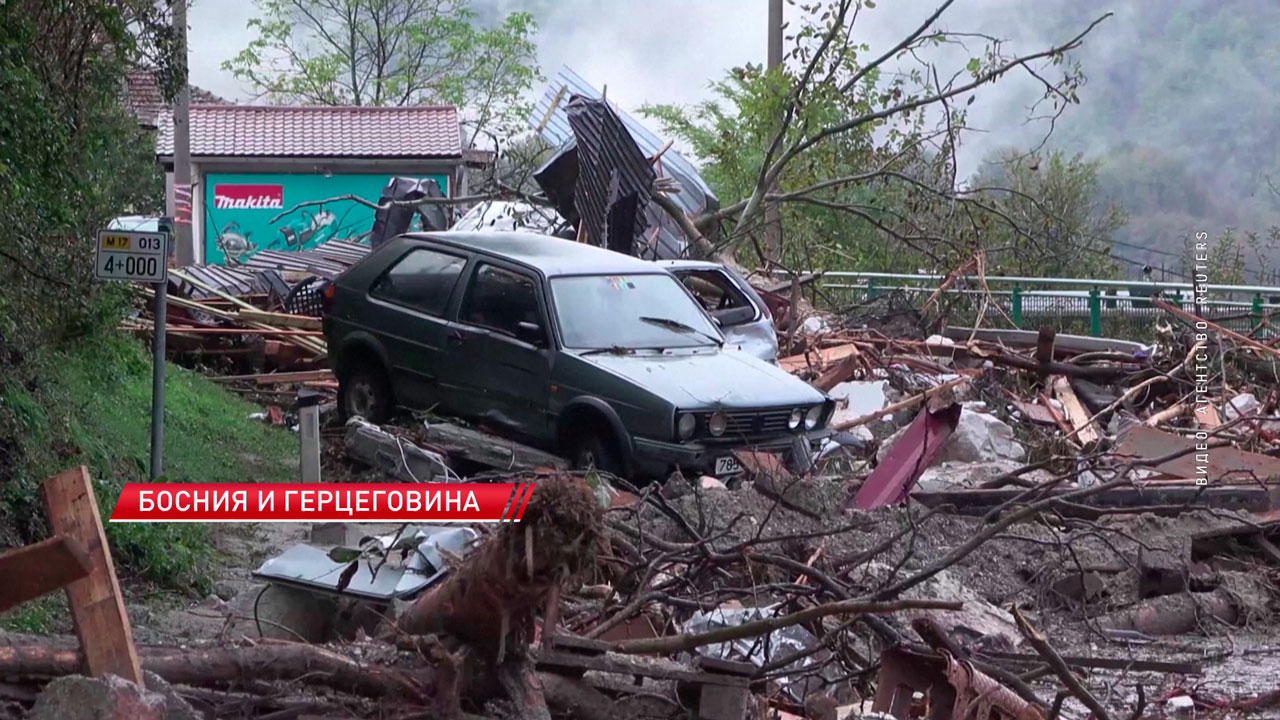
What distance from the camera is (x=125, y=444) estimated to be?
9.84 metres

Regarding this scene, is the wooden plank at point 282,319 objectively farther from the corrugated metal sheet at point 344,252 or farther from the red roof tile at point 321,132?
the red roof tile at point 321,132

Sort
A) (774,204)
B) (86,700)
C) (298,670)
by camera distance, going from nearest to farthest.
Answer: (86,700), (298,670), (774,204)

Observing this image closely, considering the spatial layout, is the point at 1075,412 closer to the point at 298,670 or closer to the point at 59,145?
the point at 59,145

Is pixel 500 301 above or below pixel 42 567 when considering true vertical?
above

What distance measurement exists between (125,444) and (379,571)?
4907mm

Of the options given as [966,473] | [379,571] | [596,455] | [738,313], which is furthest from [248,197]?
[379,571]

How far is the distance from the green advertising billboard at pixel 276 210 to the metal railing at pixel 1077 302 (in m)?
14.3

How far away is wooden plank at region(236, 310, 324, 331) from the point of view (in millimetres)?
15680

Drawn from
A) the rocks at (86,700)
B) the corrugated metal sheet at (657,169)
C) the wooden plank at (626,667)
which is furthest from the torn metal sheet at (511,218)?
the rocks at (86,700)

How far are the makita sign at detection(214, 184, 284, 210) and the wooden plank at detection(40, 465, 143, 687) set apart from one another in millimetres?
27425

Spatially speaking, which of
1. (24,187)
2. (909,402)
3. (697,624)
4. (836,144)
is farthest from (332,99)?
(697,624)

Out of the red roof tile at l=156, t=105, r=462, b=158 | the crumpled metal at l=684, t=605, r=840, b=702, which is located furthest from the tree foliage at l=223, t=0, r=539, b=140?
the crumpled metal at l=684, t=605, r=840, b=702

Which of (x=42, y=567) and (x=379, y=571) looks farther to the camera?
(x=379, y=571)

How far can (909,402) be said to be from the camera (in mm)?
12484
